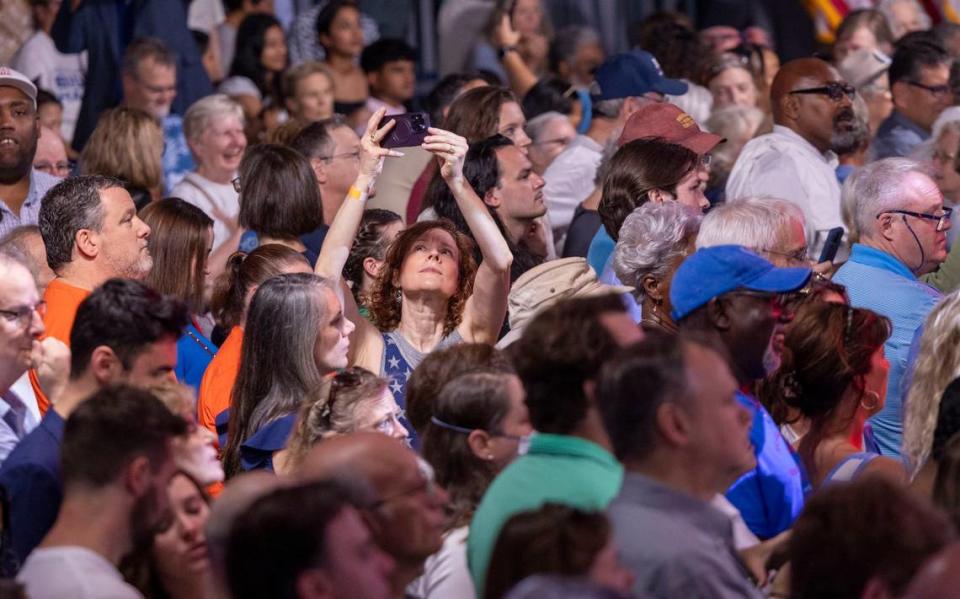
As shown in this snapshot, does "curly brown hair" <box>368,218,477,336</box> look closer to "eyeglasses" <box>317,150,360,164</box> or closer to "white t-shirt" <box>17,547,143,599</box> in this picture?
"eyeglasses" <box>317,150,360,164</box>

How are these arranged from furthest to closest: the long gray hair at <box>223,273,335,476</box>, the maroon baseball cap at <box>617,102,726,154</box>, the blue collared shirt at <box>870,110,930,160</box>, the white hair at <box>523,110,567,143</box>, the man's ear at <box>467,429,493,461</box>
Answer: the blue collared shirt at <box>870,110,930,160</box>
the white hair at <box>523,110,567,143</box>
the maroon baseball cap at <box>617,102,726,154</box>
the long gray hair at <box>223,273,335,476</box>
the man's ear at <box>467,429,493,461</box>

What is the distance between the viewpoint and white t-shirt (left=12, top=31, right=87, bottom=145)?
383 inches

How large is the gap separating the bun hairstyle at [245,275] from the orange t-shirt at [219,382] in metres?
0.17

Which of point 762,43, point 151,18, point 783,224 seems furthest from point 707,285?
point 762,43

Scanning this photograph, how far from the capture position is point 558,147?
8.39 metres

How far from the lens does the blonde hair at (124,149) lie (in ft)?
24.4

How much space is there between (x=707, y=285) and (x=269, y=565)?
5.78 feet

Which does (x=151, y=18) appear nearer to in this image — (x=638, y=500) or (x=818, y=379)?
(x=818, y=379)

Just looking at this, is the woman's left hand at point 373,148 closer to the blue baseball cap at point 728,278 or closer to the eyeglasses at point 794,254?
the eyeglasses at point 794,254

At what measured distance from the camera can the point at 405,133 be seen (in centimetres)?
596

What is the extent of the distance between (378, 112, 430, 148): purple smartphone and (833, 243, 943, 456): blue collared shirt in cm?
154

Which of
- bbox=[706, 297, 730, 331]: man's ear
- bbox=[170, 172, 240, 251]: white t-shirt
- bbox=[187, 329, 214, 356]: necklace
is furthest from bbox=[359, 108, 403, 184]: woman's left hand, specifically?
bbox=[170, 172, 240, 251]: white t-shirt

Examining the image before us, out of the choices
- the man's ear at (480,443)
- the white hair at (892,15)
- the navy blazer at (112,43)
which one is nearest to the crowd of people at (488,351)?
the man's ear at (480,443)

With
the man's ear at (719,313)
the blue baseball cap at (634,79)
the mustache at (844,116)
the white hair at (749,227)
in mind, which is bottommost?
the mustache at (844,116)
